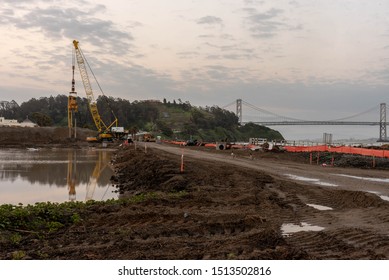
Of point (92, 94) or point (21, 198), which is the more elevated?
point (92, 94)

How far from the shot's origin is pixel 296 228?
938 centimetres

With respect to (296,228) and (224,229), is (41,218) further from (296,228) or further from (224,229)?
(296,228)

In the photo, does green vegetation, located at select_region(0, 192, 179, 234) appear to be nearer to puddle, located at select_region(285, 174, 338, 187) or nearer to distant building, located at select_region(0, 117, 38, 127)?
puddle, located at select_region(285, 174, 338, 187)

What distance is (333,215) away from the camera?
1093cm

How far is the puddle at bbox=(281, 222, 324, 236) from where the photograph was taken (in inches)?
354

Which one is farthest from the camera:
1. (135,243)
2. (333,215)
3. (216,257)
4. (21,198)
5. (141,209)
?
(21,198)

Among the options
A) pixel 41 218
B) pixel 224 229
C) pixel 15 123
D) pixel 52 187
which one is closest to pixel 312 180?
pixel 224 229

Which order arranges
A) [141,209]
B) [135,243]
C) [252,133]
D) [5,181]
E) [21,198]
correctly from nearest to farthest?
[135,243] < [141,209] < [21,198] < [5,181] < [252,133]

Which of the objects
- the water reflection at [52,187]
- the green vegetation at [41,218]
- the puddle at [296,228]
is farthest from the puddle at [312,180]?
the green vegetation at [41,218]

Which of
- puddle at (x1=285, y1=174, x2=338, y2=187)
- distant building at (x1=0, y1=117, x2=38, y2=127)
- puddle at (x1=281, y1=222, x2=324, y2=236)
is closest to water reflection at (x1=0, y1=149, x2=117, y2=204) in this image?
puddle at (x1=285, y1=174, x2=338, y2=187)

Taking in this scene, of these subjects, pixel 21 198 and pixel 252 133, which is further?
pixel 252 133

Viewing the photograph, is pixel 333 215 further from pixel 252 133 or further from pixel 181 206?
pixel 252 133

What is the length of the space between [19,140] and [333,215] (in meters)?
92.1

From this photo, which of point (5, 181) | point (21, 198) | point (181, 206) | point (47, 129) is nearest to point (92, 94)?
point (47, 129)
